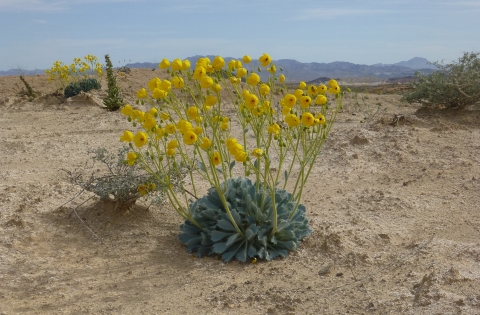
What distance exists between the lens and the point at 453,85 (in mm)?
7672

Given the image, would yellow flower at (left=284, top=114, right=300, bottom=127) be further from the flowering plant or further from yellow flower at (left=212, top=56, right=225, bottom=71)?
yellow flower at (left=212, top=56, right=225, bottom=71)

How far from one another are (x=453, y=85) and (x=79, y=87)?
→ 25.1 feet

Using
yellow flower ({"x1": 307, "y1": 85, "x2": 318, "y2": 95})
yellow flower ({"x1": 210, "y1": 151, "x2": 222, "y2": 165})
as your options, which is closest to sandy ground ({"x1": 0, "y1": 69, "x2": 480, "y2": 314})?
yellow flower ({"x1": 210, "y1": 151, "x2": 222, "y2": 165})

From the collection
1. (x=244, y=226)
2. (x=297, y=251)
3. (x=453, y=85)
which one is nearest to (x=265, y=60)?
(x=244, y=226)

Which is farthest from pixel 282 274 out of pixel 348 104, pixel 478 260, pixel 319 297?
pixel 348 104

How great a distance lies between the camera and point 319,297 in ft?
9.57

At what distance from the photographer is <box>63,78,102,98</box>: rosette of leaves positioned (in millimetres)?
10859

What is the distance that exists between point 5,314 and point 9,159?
145 inches

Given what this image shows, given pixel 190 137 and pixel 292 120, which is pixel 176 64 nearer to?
pixel 190 137

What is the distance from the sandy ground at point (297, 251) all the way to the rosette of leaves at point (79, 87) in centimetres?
494

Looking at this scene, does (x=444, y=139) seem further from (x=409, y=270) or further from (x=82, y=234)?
(x=82, y=234)

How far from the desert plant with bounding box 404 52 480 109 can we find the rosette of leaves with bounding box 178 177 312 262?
203 inches

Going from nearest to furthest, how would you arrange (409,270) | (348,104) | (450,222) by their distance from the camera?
(409,270), (450,222), (348,104)

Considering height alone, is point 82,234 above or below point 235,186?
below
